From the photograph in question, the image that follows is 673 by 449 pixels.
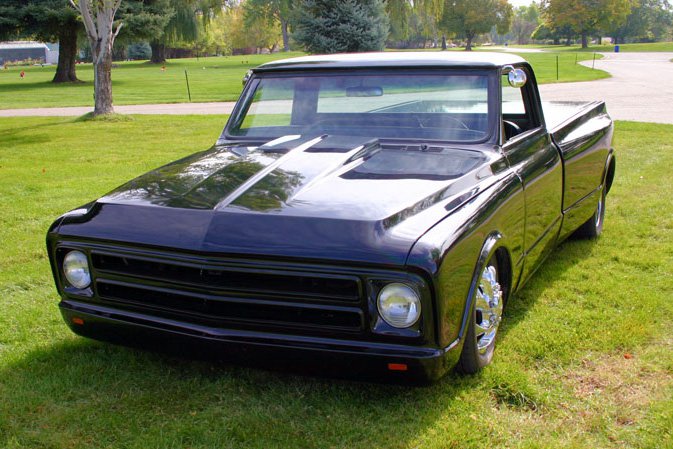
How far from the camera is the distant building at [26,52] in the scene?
85750 mm

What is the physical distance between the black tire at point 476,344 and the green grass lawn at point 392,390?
0.07 metres

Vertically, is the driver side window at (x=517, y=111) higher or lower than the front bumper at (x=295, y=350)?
higher

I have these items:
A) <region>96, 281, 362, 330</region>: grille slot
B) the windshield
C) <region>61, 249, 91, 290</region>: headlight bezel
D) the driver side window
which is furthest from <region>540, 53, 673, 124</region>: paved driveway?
<region>61, 249, 91, 290</region>: headlight bezel

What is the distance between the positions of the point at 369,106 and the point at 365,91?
93 millimetres

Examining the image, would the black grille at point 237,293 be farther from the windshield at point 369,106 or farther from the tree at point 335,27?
the tree at point 335,27

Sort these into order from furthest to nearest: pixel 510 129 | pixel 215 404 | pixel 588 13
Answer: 1. pixel 588 13
2. pixel 510 129
3. pixel 215 404

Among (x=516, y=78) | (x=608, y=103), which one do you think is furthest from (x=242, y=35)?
(x=516, y=78)

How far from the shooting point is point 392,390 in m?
3.23

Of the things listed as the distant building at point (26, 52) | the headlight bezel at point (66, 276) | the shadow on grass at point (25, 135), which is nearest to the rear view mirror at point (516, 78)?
the headlight bezel at point (66, 276)

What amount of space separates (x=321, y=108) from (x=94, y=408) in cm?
214

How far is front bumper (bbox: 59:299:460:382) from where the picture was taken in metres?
2.75

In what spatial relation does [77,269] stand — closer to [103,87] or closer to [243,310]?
[243,310]

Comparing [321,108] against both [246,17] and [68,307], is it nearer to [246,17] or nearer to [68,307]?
[68,307]

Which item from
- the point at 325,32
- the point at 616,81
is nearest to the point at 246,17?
the point at 325,32
